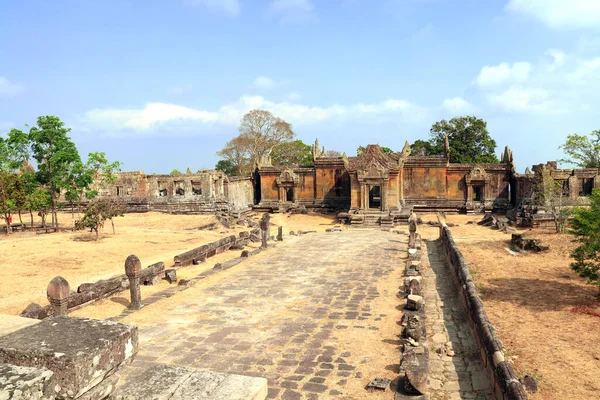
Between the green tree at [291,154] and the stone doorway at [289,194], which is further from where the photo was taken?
the green tree at [291,154]

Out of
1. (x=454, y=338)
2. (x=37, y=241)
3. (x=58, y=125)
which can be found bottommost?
(x=454, y=338)

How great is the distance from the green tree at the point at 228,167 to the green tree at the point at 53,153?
30.7 meters

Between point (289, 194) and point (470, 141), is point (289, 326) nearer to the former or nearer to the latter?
point (289, 194)

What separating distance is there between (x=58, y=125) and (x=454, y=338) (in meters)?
24.6

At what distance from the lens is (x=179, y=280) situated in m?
13.2

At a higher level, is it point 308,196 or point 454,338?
point 308,196

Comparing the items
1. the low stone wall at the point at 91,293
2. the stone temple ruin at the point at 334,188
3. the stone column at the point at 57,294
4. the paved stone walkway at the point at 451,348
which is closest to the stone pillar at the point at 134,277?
the low stone wall at the point at 91,293

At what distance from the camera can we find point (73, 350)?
254 cm

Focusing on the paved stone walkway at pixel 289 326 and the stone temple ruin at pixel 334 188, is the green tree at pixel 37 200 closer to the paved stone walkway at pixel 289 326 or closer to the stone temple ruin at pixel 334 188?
the stone temple ruin at pixel 334 188

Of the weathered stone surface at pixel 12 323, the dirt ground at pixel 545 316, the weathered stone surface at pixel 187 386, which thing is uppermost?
the weathered stone surface at pixel 12 323

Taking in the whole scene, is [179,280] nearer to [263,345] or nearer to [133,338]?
[263,345]

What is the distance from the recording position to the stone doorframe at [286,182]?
3609 cm

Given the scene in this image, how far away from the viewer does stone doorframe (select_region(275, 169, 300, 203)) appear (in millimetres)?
36094

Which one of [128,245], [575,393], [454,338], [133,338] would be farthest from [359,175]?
[133,338]
